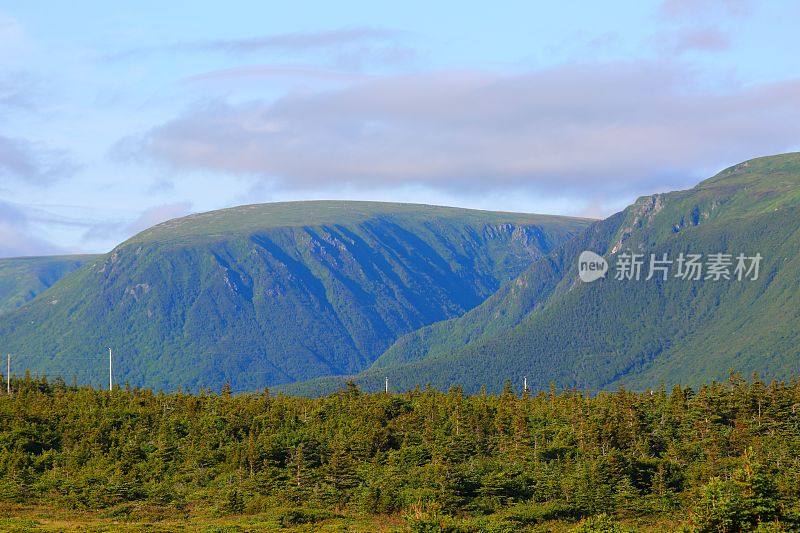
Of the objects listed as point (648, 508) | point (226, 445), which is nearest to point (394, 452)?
point (226, 445)

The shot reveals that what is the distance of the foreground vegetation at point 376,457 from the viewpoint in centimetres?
14638

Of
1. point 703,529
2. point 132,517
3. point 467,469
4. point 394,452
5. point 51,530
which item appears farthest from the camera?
point 394,452

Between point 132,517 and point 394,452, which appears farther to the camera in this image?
point 394,452

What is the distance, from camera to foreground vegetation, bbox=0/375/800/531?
146m

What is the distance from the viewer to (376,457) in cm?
16500

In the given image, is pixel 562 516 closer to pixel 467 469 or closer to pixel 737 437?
pixel 467 469

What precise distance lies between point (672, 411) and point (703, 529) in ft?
271

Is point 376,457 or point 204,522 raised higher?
point 376,457

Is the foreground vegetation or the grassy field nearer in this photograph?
the grassy field

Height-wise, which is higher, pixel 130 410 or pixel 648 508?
pixel 130 410

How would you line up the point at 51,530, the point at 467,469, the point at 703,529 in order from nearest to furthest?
the point at 703,529
the point at 51,530
the point at 467,469

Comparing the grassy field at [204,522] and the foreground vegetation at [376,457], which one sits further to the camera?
the foreground vegetation at [376,457]

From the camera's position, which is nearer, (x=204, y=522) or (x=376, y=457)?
(x=204, y=522)

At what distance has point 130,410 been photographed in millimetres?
181375
